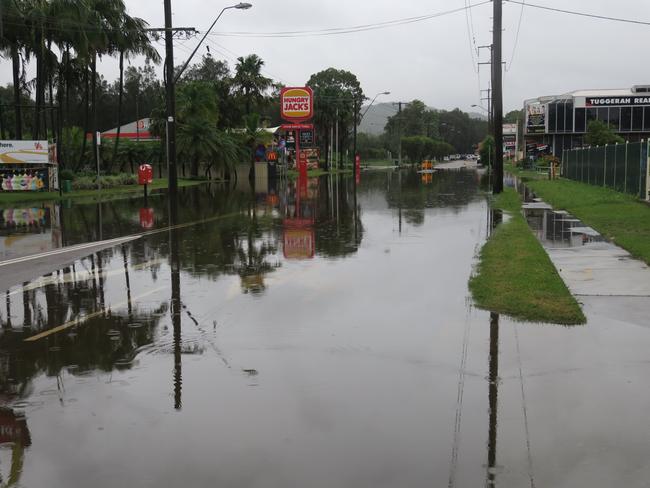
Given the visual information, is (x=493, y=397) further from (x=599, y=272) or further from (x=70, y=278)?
(x=70, y=278)

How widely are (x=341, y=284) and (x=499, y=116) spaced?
21.8 metres

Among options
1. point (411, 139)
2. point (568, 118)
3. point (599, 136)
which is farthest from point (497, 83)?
point (411, 139)

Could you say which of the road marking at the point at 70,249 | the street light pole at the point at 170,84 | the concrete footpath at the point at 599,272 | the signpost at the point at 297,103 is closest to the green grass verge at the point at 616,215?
the concrete footpath at the point at 599,272

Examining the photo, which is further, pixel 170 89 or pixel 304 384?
pixel 170 89

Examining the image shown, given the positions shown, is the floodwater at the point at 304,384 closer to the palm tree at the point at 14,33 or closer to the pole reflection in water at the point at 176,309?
the pole reflection in water at the point at 176,309

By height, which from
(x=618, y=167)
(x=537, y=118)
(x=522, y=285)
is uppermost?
(x=537, y=118)

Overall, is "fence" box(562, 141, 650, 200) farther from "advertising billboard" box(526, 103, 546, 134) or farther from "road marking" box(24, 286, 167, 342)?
"advertising billboard" box(526, 103, 546, 134)

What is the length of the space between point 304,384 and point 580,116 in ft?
303

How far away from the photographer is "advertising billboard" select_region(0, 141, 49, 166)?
112ft

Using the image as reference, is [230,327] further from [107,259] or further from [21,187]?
[21,187]

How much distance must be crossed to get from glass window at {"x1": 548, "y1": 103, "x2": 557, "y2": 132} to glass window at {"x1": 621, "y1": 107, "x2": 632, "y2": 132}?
7.81 m

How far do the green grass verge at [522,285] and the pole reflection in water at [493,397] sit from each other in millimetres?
490

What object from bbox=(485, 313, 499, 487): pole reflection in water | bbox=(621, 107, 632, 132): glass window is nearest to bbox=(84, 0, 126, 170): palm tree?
bbox=(485, 313, 499, 487): pole reflection in water

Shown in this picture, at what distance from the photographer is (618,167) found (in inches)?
1180
